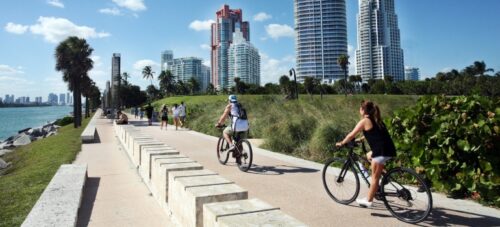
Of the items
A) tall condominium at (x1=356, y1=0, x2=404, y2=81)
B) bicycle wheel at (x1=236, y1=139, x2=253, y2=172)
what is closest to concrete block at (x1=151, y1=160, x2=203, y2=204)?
bicycle wheel at (x1=236, y1=139, x2=253, y2=172)

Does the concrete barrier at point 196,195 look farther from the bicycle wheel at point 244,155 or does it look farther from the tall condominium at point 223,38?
the tall condominium at point 223,38

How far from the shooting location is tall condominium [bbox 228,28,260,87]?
488ft

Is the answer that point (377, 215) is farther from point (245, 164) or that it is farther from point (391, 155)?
point (245, 164)

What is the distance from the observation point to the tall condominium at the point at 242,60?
488 feet

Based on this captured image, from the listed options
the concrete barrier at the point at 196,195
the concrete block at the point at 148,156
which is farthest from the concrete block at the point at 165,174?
the concrete block at the point at 148,156

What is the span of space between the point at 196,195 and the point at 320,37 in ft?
457

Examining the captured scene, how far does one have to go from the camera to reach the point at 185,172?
524 cm

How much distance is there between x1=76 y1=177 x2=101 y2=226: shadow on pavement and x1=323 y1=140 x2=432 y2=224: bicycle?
12.0 ft

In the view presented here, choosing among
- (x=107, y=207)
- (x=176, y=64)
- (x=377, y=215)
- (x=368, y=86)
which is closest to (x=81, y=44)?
(x=107, y=207)

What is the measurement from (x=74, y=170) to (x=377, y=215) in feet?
19.0

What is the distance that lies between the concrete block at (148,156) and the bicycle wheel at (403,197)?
399 cm

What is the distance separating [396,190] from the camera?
496cm

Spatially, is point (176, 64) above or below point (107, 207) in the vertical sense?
above

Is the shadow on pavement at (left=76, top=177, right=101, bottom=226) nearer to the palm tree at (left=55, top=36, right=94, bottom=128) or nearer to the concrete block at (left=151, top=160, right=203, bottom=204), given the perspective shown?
the concrete block at (left=151, top=160, right=203, bottom=204)
